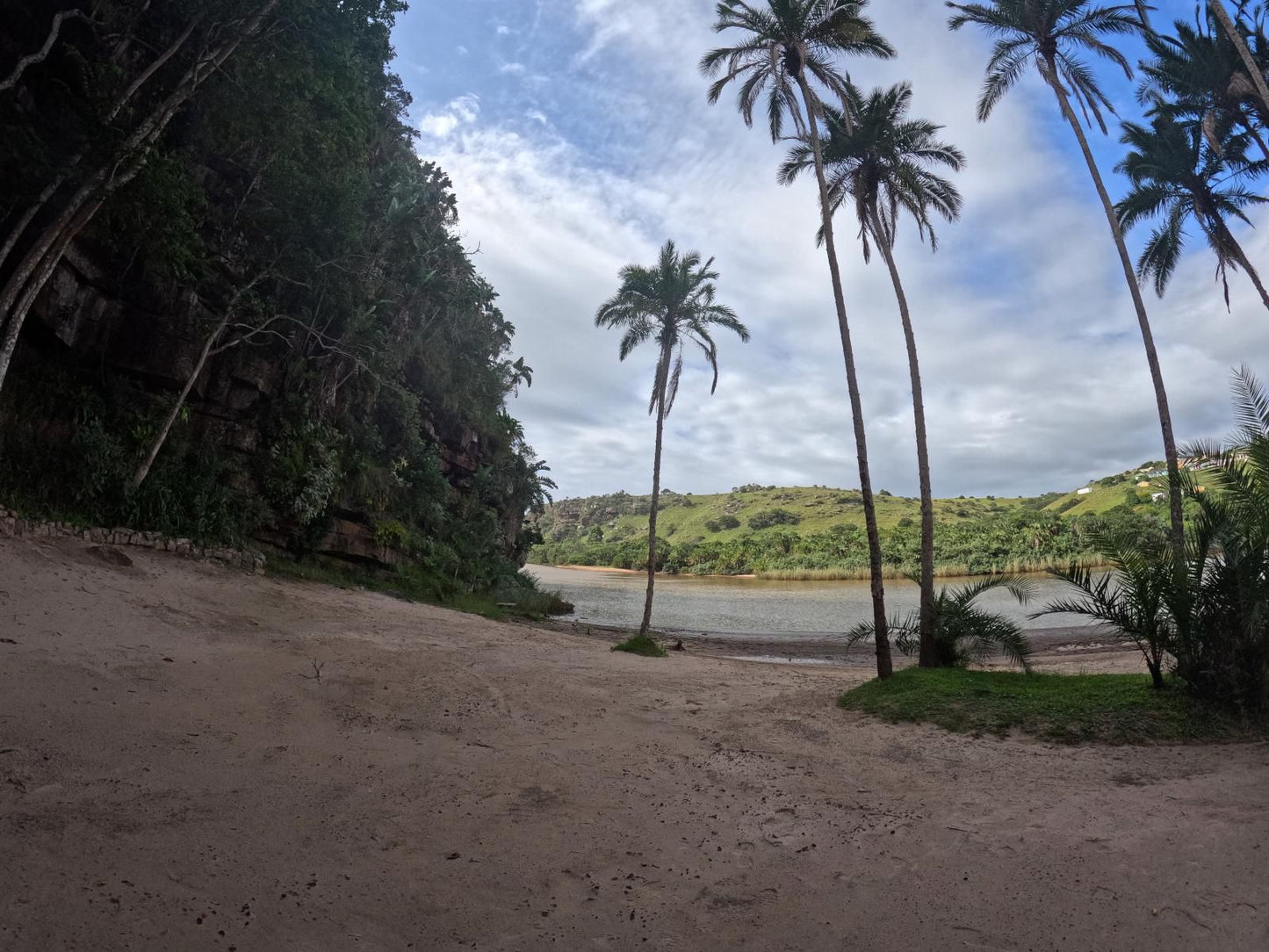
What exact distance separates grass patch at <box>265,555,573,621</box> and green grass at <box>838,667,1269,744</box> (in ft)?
45.5

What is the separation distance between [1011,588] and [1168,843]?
6.48 metres

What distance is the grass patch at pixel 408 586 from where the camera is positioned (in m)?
17.1

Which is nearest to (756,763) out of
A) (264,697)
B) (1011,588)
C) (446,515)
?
(264,697)

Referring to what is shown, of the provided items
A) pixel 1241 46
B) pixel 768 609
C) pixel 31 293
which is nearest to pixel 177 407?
pixel 31 293

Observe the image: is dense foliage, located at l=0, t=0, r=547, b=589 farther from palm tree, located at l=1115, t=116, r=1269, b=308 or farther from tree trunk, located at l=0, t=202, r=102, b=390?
palm tree, located at l=1115, t=116, r=1269, b=308

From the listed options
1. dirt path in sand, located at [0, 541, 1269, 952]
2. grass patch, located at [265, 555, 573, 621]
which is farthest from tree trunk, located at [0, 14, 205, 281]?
grass patch, located at [265, 555, 573, 621]

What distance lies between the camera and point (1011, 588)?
10203mm

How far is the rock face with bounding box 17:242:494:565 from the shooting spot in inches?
523

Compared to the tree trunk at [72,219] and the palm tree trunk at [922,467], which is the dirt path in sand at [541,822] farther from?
the tree trunk at [72,219]

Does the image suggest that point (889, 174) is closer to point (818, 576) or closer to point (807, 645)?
point (807, 645)

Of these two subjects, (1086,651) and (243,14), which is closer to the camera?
(243,14)

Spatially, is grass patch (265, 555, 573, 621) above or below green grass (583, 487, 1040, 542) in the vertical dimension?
below

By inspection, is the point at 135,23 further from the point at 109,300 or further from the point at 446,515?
the point at 446,515

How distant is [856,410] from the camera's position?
38.9ft
